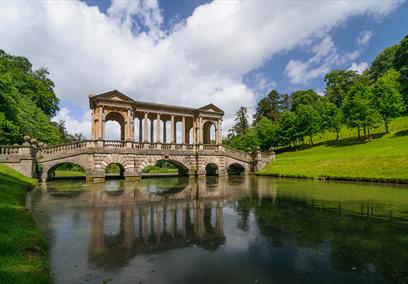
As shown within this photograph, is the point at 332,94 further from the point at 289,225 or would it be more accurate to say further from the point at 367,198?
the point at 289,225

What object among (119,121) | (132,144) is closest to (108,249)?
(132,144)

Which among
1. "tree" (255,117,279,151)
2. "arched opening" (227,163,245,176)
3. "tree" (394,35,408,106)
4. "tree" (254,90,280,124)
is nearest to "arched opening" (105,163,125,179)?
"arched opening" (227,163,245,176)

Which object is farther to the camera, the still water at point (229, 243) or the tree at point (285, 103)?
the tree at point (285, 103)

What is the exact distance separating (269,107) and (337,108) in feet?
95.2

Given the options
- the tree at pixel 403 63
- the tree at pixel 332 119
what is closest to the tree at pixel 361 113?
the tree at pixel 332 119

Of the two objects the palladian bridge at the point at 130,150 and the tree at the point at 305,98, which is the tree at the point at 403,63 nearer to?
the tree at the point at 305,98

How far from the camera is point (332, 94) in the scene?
85.5 metres

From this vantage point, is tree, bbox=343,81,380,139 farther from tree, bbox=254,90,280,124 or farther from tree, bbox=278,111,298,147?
tree, bbox=254,90,280,124

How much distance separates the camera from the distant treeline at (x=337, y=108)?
47.0 metres

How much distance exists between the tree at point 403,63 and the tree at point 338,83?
1450cm

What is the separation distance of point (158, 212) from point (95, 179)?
20.8 metres

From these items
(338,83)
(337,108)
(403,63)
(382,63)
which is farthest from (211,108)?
(382,63)

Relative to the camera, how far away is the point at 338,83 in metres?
88.1

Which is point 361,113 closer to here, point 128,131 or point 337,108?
point 337,108
